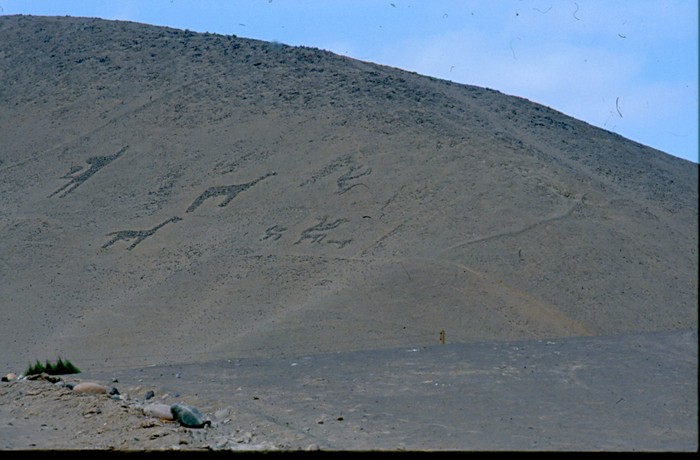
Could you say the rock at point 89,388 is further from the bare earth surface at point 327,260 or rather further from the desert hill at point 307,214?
the desert hill at point 307,214

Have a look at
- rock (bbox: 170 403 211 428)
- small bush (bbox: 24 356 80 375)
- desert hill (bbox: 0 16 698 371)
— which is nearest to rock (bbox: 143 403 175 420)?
rock (bbox: 170 403 211 428)

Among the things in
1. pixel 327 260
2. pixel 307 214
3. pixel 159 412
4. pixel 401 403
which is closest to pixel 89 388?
pixel 159 412

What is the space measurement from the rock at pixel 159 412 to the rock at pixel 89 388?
5.24 ft

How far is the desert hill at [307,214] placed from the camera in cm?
2655

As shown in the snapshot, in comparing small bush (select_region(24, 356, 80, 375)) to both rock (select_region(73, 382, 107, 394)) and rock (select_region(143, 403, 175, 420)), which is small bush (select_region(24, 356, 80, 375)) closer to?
rock (select_region(73, 382, 107, 394))

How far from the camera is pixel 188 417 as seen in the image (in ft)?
42.4

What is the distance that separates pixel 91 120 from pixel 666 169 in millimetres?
23684

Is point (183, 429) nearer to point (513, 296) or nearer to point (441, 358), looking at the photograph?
point (441, 358)

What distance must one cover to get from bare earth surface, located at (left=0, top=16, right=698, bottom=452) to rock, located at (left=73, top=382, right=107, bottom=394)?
0.40 m

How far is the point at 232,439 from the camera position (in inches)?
483

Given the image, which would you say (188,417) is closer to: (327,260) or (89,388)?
(89,388)

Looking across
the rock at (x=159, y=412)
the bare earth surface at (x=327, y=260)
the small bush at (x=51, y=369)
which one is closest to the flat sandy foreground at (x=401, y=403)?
the bare earth surface at (x=327, y=260)

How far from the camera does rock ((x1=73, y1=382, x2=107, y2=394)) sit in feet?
49.2

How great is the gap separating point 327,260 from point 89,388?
50.3ft
